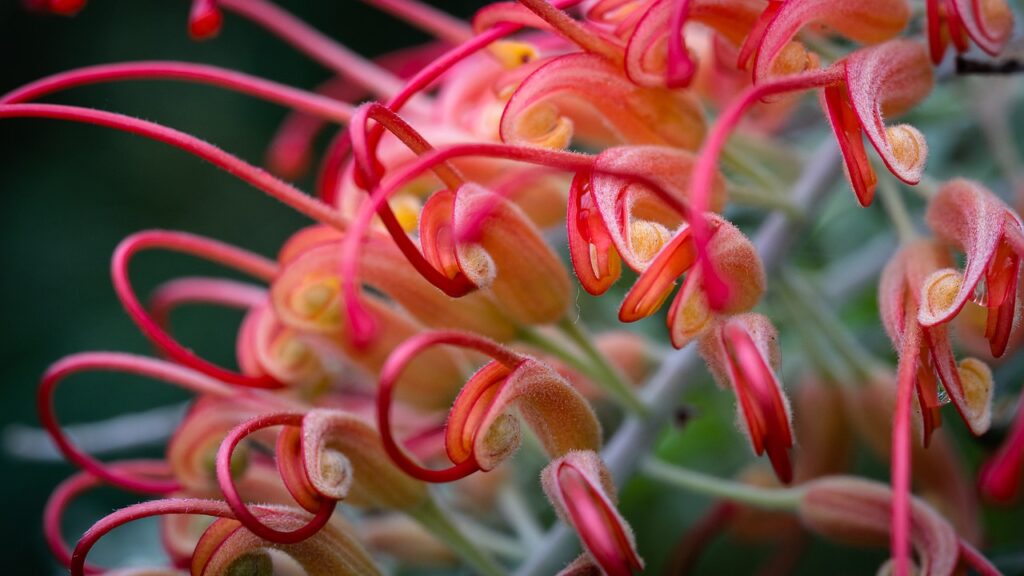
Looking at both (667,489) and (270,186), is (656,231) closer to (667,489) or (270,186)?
(270,186)

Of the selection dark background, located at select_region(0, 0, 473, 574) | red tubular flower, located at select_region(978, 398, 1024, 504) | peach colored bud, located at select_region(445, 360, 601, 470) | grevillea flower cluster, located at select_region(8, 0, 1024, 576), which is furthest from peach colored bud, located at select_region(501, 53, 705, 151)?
dark background, located at select_region(0, 0, 473, 574)

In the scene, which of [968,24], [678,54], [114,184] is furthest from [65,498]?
[114,184]

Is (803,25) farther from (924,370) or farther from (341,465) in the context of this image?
(341,465)

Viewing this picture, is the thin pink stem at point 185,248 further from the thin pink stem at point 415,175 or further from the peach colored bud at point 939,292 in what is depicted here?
the peach colored bud at point 939,292

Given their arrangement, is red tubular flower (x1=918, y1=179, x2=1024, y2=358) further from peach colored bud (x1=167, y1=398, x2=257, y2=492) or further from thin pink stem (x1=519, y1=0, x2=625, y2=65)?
peach colored bud (x1=167, y1=398, x2=257, y2=492)

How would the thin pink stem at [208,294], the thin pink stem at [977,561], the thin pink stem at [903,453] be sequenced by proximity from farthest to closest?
1. the thin pink stem at [208,294]
2. the thin pink stem at [977,561]
3. the thin pink stem at [903,453]

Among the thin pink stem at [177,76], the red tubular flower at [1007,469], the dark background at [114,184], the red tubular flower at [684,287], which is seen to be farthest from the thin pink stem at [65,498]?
the dark background at [114,184]
